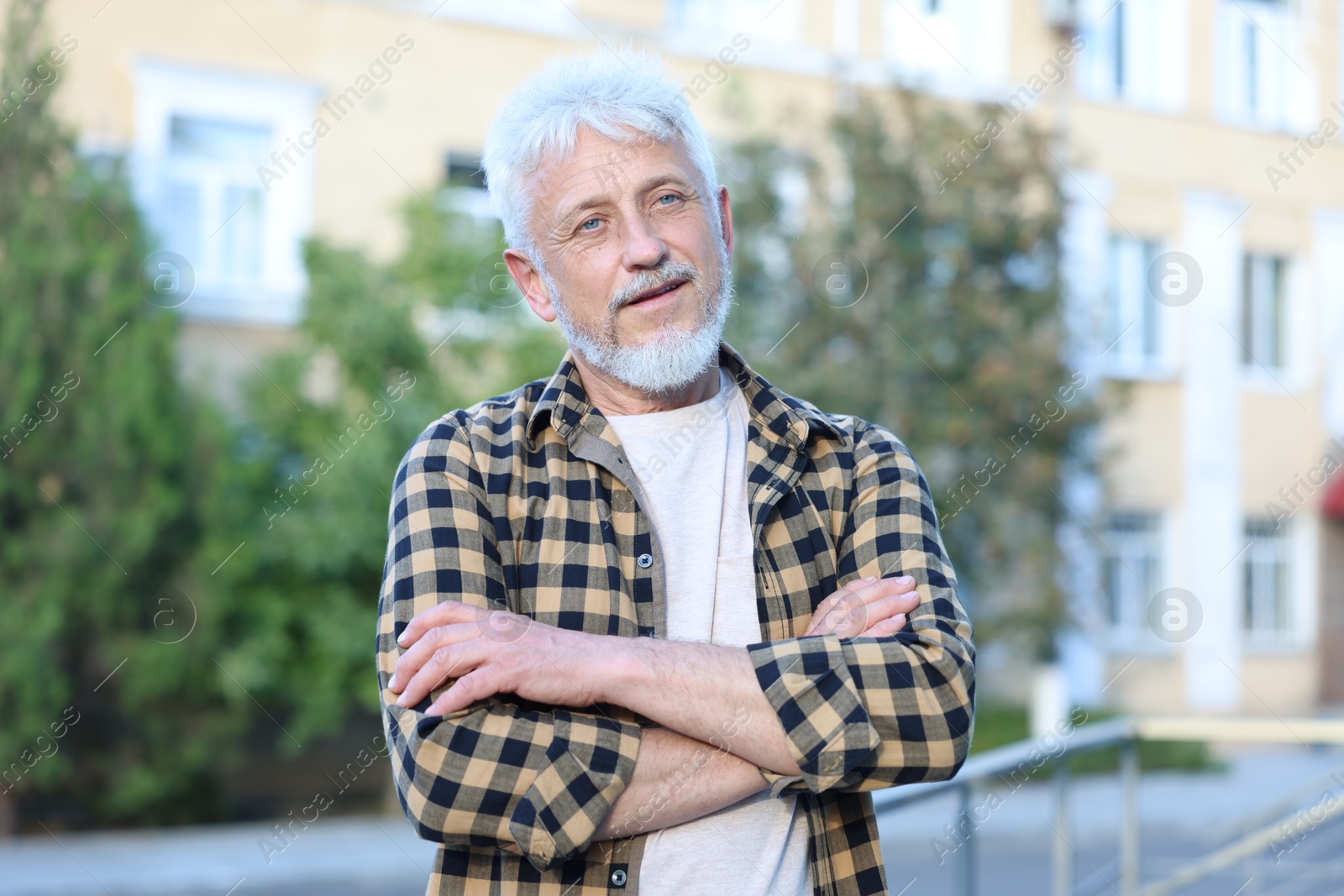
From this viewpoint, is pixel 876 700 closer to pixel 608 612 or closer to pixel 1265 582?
pixel 608 612

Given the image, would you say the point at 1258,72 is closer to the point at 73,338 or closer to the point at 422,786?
the point at 73,338

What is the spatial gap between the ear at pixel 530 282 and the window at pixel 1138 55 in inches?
599

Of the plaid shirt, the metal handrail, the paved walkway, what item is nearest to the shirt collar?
the plaid shirt

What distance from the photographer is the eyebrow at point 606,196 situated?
200cm

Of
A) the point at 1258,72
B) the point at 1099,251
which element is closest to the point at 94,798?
the point at 1099,251

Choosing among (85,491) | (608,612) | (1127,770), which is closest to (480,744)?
(608,612)

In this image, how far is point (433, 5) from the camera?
12.2 metres

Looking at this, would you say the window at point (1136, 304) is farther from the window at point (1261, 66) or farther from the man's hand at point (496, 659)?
the man's hand at point (496, 659)

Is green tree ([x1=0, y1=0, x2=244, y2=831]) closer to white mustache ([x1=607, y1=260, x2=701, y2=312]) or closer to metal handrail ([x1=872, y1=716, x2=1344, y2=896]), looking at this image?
metal handrail ([x1=872, y1=716, x2=1344, y2=896])

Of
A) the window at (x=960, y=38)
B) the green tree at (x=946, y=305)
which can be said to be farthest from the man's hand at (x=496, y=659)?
the window at (x=960, y=38)

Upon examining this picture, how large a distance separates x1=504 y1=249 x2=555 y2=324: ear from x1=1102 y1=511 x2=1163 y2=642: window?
14.0 m

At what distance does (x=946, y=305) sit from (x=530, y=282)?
915cm

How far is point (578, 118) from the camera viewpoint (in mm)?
1998

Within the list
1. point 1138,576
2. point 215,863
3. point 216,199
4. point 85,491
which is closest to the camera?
point 215,863
